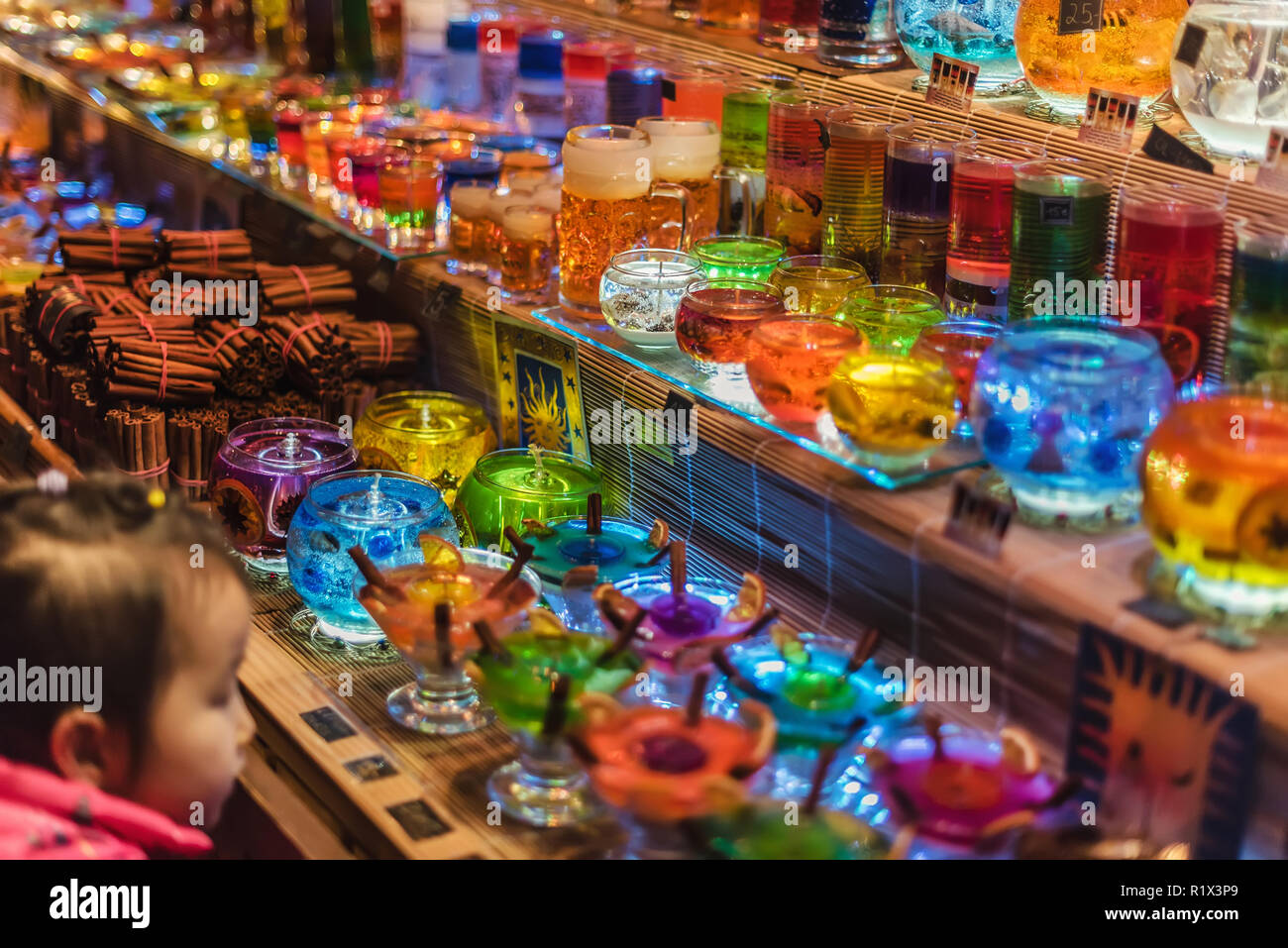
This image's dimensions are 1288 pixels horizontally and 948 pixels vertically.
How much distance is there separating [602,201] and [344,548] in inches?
30.7

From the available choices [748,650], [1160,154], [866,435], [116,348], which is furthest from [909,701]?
[116,348]

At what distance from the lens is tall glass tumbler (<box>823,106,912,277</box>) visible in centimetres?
225

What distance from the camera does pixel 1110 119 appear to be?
1.99m

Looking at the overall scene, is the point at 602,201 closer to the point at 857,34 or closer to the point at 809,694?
the point at 857,34

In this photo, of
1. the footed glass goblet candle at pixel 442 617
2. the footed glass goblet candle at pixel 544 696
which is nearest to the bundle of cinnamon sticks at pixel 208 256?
the footed glass goblet candle at pixel 442 617

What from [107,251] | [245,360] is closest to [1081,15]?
[245,360]

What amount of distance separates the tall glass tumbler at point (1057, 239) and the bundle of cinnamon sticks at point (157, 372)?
5.02 feet

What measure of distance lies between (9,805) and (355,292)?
171cm

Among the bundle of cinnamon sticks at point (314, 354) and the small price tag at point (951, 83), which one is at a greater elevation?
the small price tag at point (951, 83)

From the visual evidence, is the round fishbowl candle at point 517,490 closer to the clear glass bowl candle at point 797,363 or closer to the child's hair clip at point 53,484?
the clear glass bowl candle at point 797,363

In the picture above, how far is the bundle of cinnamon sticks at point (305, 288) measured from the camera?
116 inches

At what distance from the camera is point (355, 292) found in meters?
3.06

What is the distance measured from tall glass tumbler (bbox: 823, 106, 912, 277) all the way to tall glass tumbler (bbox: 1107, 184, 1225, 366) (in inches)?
20.4
